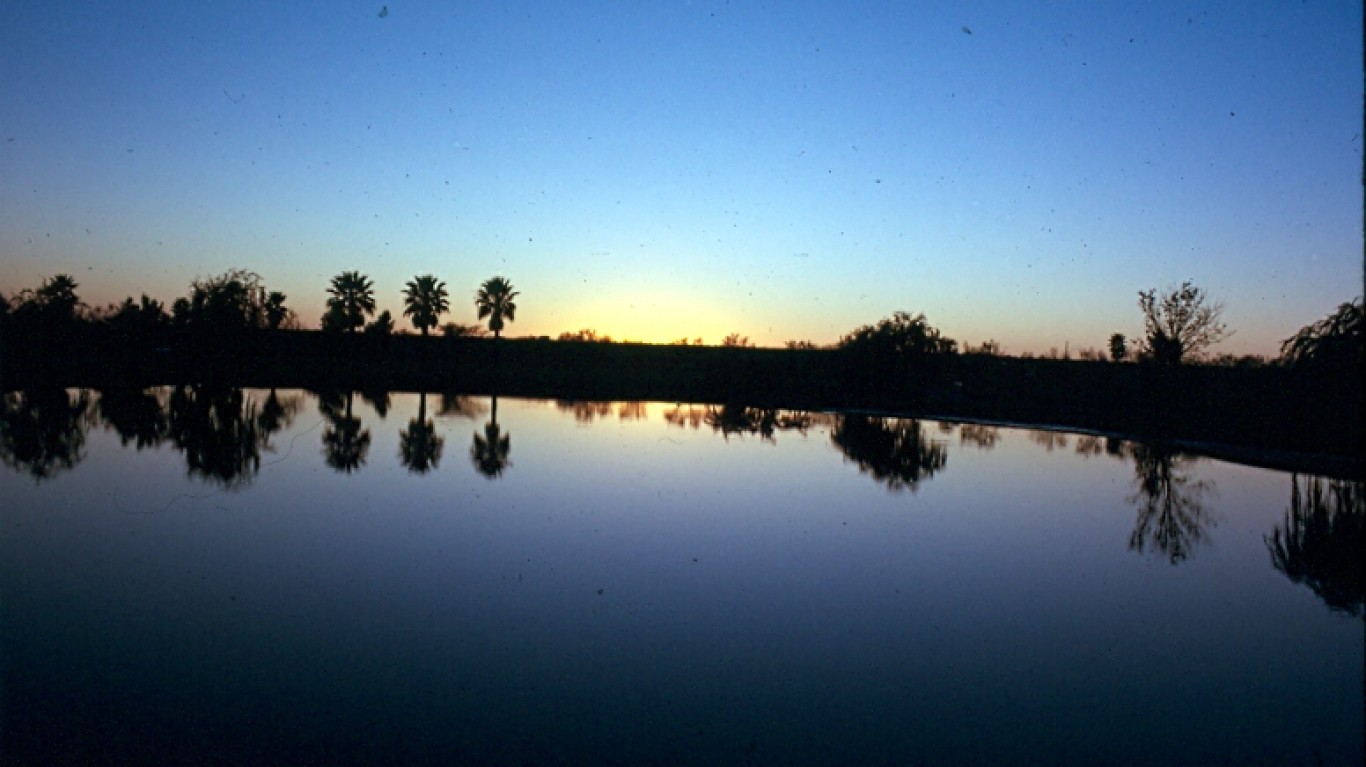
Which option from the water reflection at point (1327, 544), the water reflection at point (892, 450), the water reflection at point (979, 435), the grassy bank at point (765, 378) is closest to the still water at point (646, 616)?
the water reflection at point (1327, 544)

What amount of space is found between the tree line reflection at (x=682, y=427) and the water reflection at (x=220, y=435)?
0.03 meters

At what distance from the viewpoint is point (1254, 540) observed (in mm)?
11688

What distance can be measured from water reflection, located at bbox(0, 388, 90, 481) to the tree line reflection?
0.10ft

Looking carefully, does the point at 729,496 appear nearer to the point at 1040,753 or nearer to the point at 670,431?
the point at 1040,753

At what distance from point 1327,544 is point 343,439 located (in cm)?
1942

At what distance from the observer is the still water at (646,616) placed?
4793 millimetres

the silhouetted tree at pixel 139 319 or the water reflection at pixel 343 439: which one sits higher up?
the silhouetted tree at pixel 139 319

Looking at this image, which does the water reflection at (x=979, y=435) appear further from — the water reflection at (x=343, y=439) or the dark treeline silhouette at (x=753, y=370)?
the water reflection at (x=343, y=439)

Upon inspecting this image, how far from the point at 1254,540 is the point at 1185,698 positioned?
304 inches

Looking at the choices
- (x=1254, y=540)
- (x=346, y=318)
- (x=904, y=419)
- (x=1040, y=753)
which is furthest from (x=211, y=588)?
(x=346, y=318)

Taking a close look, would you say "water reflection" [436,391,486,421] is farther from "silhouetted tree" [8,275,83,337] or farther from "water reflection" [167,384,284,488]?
"silhouetted tree" [8,275,83,337]

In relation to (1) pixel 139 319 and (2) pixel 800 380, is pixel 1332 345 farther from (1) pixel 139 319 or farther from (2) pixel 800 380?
(1) pixel 139 319

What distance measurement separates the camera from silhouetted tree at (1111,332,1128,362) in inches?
2169

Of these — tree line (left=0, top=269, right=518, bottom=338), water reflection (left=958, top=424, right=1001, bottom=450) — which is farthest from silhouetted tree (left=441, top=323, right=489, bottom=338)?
water reflection (left=958, top=424, right=1001, bottom=450)
